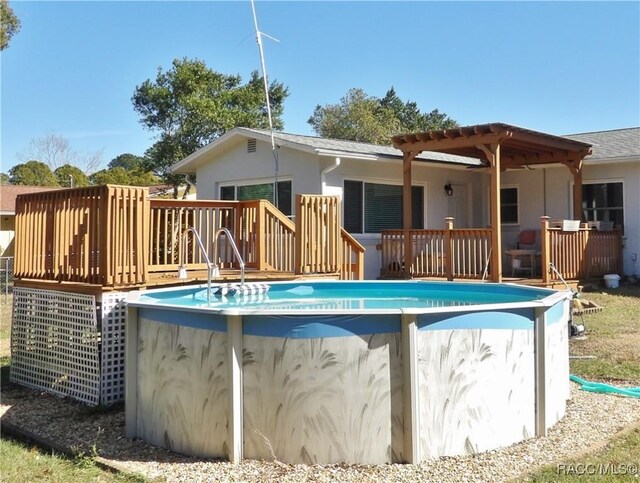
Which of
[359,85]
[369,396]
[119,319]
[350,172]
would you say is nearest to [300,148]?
[350,172]

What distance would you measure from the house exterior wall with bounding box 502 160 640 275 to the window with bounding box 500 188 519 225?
14 centimetres

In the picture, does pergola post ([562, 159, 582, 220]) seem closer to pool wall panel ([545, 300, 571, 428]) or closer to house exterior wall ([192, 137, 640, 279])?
house exterior wall ([192, 137, 640, 279])

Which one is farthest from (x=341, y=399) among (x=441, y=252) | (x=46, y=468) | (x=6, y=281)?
(x=6, y=281)

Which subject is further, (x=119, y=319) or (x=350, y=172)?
(x=350, y=172)

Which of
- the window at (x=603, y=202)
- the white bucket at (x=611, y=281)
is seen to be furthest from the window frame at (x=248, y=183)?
the window at (x=603, y=202)

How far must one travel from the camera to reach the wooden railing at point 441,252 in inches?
456

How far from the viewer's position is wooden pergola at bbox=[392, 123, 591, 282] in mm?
10953

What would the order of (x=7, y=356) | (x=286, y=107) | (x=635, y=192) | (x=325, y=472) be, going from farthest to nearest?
(x=286, y=107) < (x=635, y=192) < (x=7, y=356) < (x=325, y=472)

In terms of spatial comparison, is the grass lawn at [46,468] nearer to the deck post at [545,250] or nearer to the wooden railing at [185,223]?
the wooden railing at [185,223]

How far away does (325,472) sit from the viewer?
144 inches

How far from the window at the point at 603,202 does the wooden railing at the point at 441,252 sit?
3.63 metres

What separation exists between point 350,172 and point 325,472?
9445 millimetres

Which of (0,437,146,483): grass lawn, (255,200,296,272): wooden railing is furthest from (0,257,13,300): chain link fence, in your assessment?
(0,437,146,483): grass lawn

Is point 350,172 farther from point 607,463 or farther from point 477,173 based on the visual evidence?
point 607,463
